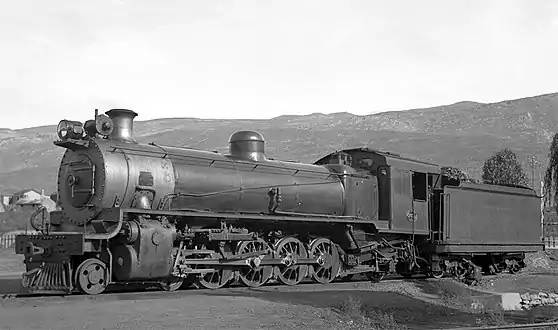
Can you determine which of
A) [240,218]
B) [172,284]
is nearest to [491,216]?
[240,218]

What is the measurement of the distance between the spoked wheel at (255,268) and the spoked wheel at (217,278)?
0.37 m

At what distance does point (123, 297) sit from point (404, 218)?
405 inches

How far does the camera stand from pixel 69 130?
15125mm

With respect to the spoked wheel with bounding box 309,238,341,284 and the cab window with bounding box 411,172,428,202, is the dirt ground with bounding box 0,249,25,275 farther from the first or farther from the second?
the cab window with bounding box 411,172,428,202

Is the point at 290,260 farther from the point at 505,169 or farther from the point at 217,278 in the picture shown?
the point at 505,169

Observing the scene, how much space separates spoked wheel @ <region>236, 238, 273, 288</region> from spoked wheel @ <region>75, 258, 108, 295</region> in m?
3.66

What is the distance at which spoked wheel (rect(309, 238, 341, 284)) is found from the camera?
1825 cm

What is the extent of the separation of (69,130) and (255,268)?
5763 mm

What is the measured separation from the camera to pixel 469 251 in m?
22.2

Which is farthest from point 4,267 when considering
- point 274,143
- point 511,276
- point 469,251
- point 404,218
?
point 274,143

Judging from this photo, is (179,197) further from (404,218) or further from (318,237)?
(404,218)

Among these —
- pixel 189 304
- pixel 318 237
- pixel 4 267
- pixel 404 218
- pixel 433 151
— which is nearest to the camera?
pixel 189 304

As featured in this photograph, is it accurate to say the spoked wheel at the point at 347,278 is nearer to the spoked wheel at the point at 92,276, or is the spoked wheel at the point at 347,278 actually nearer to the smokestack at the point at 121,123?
the smokestack at the point at 121,123

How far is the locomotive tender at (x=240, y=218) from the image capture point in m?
14.0
